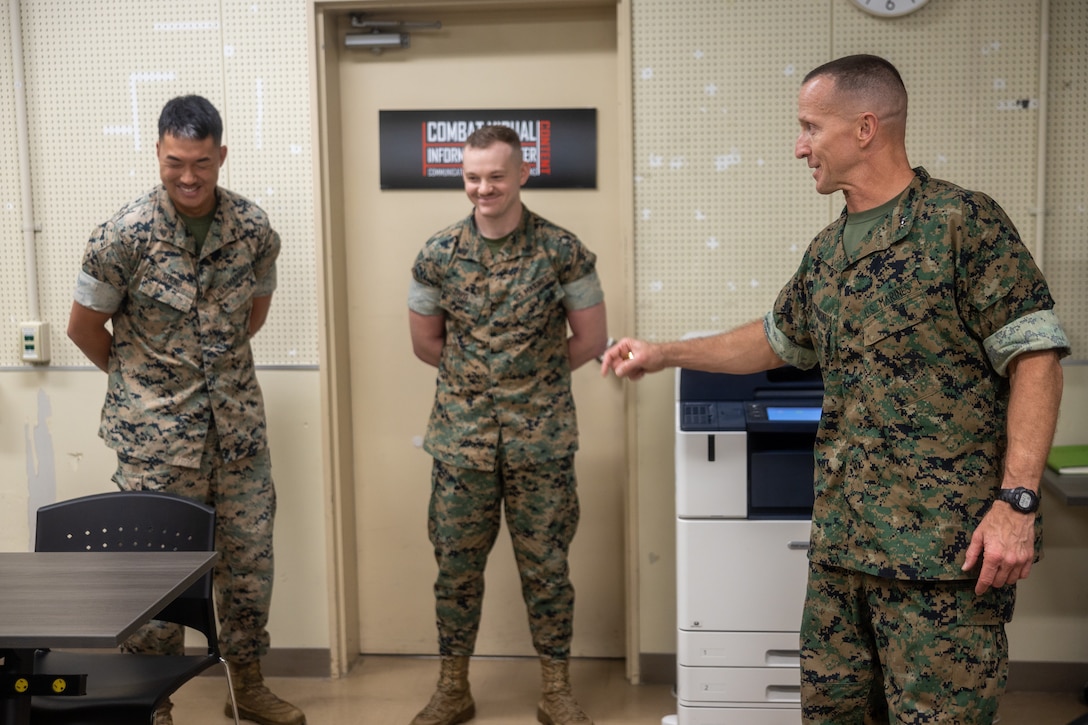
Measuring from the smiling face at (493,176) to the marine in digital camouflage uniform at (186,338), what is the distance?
68cm

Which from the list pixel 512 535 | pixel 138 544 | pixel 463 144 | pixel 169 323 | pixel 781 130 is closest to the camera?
pixel 138 544

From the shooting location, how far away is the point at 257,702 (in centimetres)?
333

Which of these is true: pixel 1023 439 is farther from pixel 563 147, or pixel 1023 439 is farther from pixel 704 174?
A: pixel 563 147

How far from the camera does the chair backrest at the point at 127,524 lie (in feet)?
8.54

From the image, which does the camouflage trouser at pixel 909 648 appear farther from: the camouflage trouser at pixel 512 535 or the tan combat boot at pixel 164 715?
the tan combat boot at pixel 164 715

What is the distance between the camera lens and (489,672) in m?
3.79

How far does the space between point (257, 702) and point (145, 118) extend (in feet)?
6.38

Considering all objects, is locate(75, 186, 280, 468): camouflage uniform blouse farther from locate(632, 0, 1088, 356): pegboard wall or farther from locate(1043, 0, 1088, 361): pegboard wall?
locate(1043, 0, 1088, 361): pegboard wall

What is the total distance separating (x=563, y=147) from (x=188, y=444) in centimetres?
159

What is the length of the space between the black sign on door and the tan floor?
67.1 inches

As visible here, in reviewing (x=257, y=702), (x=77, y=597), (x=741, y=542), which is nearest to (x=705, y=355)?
(x=741, y=542)

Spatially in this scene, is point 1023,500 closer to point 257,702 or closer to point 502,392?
point 502,392

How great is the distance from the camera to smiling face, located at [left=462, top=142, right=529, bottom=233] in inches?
119

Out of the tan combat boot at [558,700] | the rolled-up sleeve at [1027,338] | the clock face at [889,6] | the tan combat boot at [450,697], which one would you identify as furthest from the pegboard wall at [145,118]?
the rolled-up sleeve at [1027,338]
